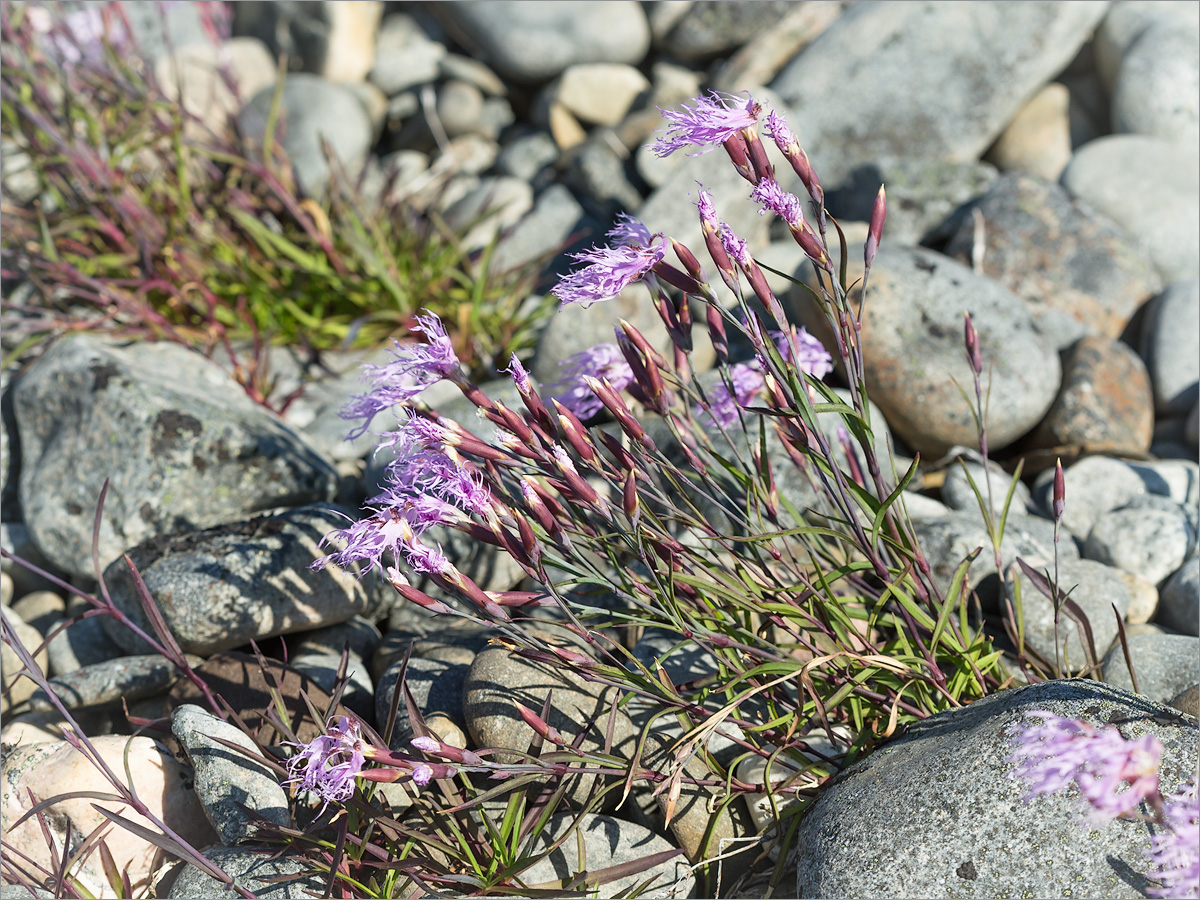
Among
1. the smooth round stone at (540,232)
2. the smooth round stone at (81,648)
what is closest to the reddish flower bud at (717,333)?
the smooth round stone at (81,648)

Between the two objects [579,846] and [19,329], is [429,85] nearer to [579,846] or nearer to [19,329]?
[19,329]

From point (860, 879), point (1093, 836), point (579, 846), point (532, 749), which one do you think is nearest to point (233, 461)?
point (532, 749)

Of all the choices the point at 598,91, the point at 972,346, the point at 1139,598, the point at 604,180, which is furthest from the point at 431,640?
the point at 598,91

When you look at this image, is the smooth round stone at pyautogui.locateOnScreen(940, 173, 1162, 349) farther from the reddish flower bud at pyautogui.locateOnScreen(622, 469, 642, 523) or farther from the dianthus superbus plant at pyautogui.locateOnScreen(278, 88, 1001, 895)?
the reddish flower bud at pyautogui.locateOnScreen(622, 469, 642, 523)

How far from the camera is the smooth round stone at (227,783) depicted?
1984 mm

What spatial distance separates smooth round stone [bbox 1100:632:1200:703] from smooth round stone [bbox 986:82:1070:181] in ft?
10.2

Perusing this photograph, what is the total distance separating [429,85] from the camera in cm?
592

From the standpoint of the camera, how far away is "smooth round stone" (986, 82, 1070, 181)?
473 centimetres

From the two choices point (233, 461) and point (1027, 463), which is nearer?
point (233, 461)

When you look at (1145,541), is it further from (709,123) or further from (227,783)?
(227,783)

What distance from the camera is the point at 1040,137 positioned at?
477 cm

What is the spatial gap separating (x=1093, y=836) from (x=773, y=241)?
3.25 meters

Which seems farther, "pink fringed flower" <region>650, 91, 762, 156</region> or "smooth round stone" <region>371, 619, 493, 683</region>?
"smooth round stone" <region>371, 619, 493, 683</region>

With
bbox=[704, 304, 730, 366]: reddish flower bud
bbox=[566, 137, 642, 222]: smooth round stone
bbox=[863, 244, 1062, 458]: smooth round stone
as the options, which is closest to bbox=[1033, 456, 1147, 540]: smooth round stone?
bbox=[863, 244, 1062, 458]: smooth round stone
